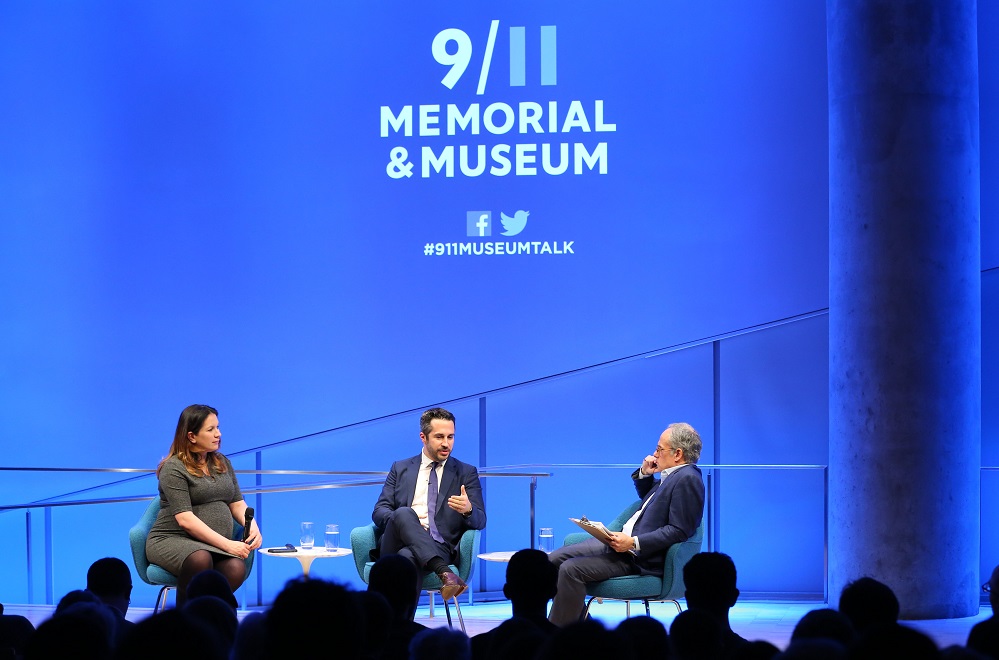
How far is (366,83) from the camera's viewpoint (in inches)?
288

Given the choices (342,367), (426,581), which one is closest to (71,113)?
(342,367)

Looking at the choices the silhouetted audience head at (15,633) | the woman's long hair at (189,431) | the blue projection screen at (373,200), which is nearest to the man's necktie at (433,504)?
the woman's long hair at (189,431)

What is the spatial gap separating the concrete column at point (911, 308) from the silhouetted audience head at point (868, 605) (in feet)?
10.7

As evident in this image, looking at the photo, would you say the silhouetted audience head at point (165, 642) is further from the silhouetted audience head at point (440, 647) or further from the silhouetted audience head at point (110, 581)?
the silhouetted audience head at point (110, 581)

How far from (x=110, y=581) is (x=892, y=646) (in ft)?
7.89

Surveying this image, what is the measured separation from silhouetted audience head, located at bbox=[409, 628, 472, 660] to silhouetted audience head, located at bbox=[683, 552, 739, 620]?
1.23 m

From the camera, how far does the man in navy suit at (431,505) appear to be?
5.30 m

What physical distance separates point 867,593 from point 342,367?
4.98 metres

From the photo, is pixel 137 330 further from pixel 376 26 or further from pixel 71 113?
pixel 376 26

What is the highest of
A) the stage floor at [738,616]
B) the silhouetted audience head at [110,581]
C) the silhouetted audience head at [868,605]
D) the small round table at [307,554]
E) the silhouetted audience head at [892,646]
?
the silhouetted audience head at [892,646]

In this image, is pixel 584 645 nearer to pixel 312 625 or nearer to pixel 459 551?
pixel 312 625

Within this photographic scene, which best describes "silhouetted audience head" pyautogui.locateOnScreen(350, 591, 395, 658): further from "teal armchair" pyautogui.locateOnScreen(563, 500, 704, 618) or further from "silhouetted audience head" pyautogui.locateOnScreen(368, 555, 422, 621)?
"teal armchair" pyautogui.locateOnScreen(563, 500, 704, 618)

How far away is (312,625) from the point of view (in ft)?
6.38

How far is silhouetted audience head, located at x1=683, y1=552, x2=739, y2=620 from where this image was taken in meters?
3.25
